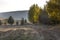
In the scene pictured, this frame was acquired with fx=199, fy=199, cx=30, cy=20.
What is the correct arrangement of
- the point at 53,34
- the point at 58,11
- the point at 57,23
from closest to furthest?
1. the point at 53,34
2. the point at 58,11
3. the point at 57,23

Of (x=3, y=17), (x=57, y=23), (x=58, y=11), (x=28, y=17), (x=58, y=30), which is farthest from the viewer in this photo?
(x=28, y=17)

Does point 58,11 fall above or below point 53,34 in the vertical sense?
above

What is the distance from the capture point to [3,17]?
35594 mm

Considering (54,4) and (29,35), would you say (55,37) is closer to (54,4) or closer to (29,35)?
(29,35)

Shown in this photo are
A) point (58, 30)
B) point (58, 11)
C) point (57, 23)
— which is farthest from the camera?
point (57, 23)

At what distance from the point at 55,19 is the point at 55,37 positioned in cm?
682

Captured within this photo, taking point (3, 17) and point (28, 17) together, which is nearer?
point (3, 17)

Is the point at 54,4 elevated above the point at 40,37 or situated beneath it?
elevated above

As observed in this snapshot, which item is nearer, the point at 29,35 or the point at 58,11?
the point at 29,35

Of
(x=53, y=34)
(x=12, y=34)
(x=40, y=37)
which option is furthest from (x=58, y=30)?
(x=12, y=34)

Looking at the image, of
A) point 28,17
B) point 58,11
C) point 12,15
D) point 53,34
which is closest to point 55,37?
point 53,34

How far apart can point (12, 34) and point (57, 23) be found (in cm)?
843

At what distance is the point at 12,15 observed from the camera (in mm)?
36000

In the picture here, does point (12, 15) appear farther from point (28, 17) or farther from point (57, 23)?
point (57, 23)
